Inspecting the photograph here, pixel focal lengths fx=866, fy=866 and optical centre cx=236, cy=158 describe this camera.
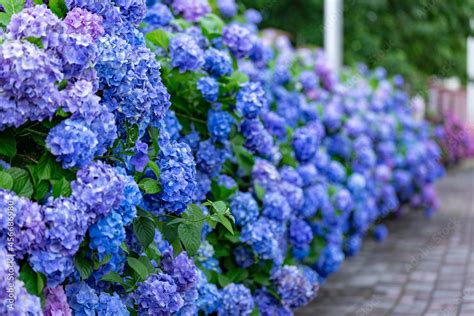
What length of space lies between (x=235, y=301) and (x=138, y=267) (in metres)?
1.01

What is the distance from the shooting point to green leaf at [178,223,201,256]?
3023mm

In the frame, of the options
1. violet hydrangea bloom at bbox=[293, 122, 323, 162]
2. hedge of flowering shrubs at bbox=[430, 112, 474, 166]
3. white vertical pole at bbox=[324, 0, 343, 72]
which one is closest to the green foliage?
violet hydrangea bloom at bbox=[293, 122, 323, 162]

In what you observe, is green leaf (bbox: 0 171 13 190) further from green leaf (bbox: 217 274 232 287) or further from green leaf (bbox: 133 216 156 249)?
green leaf (bbox: 217 274 232 287)

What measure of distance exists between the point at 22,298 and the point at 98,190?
15.6 inches

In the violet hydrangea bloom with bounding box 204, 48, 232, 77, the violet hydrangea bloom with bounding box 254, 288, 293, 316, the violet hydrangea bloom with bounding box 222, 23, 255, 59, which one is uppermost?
the violet hydrangea bloom with bounding box 222, 23, 255, 59

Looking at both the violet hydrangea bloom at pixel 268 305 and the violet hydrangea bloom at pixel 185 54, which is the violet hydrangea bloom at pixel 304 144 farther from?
the violet hydrangea bloom at pixel 185 54

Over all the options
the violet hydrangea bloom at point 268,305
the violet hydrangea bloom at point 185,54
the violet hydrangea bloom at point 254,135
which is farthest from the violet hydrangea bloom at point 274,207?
the violet hydrangea bloom at point 185,54

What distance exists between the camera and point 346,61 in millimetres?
12133

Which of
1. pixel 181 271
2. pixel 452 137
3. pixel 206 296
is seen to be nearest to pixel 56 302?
pixel 181 271

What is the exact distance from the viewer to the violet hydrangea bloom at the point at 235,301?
3875mm

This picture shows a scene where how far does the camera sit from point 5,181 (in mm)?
2459

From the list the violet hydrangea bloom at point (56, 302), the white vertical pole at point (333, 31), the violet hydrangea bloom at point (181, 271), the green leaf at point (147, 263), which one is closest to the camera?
the violet hydrangea bloom at point (56, 302)

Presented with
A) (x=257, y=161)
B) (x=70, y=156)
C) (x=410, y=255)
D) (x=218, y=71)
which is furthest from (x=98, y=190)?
(x=410, y=255)

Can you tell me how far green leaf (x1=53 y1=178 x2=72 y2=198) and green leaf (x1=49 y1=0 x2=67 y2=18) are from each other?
24.4 inches
